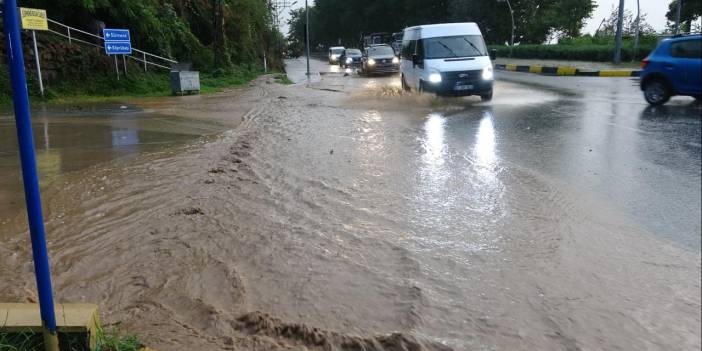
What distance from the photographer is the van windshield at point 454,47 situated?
14828 mm

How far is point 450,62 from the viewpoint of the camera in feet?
46.6

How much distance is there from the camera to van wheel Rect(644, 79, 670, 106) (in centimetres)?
1133

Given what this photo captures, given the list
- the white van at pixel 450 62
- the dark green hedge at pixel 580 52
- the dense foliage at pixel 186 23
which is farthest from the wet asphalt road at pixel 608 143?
the dark green hedge at pixel 580 52

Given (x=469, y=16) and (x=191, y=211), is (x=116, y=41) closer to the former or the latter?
(x=191, y=211)

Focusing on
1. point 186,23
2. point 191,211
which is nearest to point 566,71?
point 186,23

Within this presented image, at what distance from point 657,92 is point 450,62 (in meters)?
4.63

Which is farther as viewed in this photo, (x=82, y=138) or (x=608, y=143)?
(x=82, y=138)

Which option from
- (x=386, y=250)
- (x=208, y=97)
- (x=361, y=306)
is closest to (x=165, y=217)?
(x=386, y=250)

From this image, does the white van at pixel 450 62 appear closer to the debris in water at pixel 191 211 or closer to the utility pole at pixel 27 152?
the debris in water at pixel 191 211

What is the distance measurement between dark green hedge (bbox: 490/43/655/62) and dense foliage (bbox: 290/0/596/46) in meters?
2.43

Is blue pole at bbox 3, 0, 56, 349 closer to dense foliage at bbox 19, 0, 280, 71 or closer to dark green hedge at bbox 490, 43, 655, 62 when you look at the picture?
dense foliage at bbox 19, 0, 280, 71

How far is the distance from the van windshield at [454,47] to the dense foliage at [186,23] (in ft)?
37.1

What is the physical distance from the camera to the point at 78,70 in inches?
728

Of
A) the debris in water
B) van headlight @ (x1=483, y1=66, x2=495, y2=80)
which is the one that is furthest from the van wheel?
the debris in water
